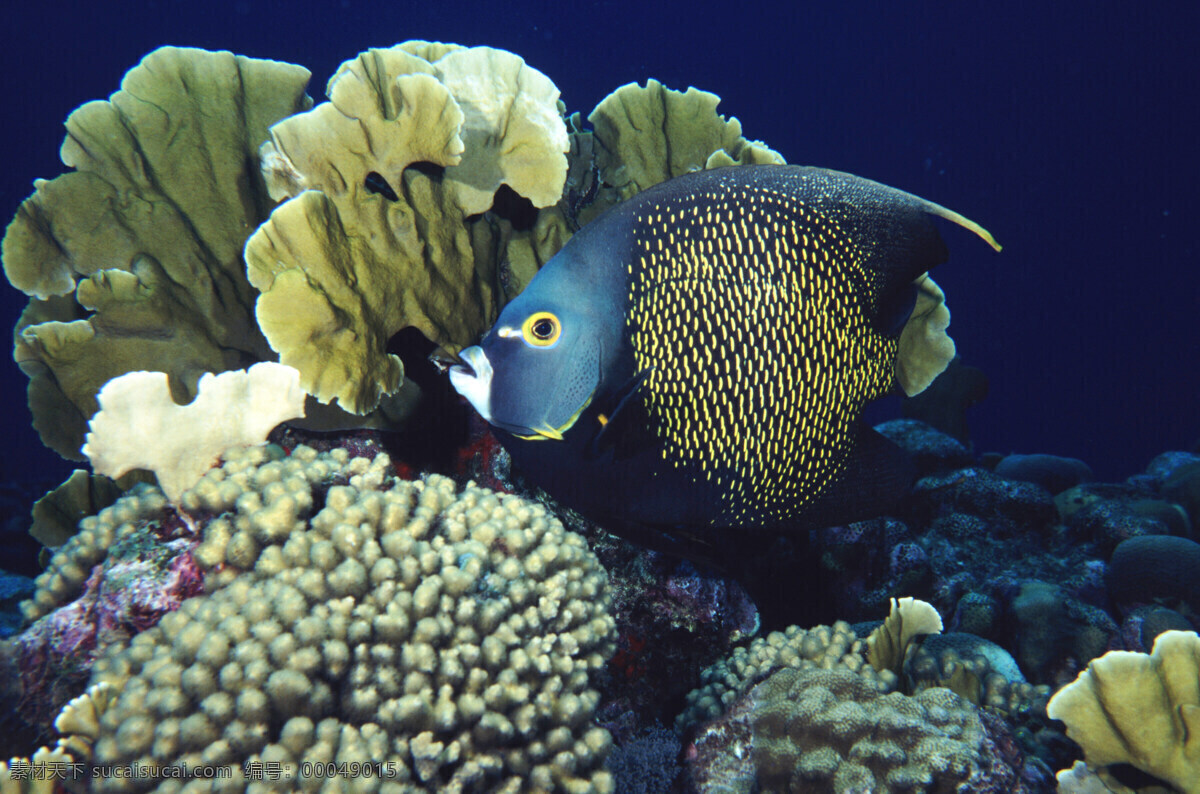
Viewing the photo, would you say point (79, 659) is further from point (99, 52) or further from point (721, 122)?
point (99, 52)

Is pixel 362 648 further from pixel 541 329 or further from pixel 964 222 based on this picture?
pixel 964 222

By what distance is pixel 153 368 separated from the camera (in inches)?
101

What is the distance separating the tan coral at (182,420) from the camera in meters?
1.90

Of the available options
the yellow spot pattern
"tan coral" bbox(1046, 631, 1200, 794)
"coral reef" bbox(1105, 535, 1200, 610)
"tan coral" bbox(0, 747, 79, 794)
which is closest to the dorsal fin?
the yellow spot pattern

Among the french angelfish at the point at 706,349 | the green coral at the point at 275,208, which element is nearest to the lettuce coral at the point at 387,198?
the green coral at the point at 275,208

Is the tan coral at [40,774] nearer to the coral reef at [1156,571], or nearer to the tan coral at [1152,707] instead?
the tan coral at [1152,707]

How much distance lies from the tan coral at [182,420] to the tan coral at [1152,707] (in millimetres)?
2837

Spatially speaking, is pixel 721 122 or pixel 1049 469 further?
pixel 1049 469

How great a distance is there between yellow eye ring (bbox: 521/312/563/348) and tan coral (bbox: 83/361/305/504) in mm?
1019

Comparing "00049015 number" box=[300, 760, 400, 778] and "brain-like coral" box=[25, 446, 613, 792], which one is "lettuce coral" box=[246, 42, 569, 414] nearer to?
"brain-like coral" box=[25, 446, 613, 792]

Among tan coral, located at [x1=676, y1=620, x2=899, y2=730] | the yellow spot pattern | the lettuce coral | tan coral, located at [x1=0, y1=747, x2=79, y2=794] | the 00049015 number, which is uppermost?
the lettuce coral

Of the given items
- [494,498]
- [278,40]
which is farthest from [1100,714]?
[278,40]

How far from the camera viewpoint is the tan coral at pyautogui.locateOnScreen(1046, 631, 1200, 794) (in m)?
1.63

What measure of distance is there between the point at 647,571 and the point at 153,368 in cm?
251
